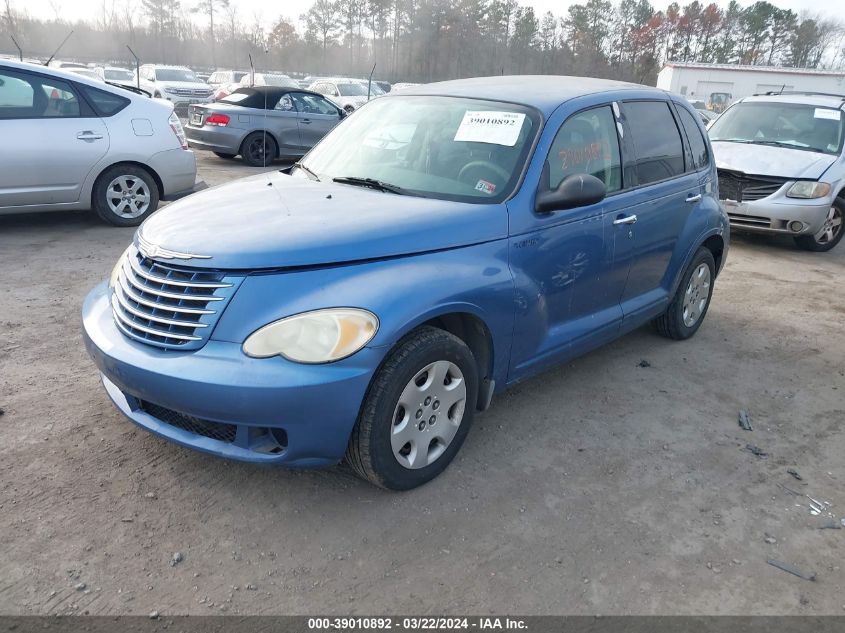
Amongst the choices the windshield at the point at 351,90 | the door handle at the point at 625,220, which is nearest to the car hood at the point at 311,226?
the door handle at the point at 625,220

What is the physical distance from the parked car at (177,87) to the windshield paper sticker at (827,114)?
17.8 metres

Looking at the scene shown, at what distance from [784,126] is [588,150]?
648cm

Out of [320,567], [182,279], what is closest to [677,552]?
[320,567]

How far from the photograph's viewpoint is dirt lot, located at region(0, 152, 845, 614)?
2.56 meters

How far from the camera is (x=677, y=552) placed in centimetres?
285

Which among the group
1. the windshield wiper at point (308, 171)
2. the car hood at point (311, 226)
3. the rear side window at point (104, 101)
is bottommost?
the car hood at point (311, 226)

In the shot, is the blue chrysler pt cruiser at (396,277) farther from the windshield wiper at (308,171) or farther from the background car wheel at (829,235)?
the background car wheel at (829,235)

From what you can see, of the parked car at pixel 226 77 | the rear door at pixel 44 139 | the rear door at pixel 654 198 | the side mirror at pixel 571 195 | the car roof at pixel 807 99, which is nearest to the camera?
the side mirror at pixel 571 195

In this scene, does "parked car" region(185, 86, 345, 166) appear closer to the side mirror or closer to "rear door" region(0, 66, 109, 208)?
"rear door" region(0, 66, 109, 208)

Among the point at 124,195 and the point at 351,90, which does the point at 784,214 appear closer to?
the point at 124,195

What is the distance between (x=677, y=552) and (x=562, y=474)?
68 cm

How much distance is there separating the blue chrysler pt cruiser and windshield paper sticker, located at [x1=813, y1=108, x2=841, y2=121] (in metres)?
5.71

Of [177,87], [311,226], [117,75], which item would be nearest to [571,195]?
[311,226]

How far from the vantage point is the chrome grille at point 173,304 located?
2730 mm
